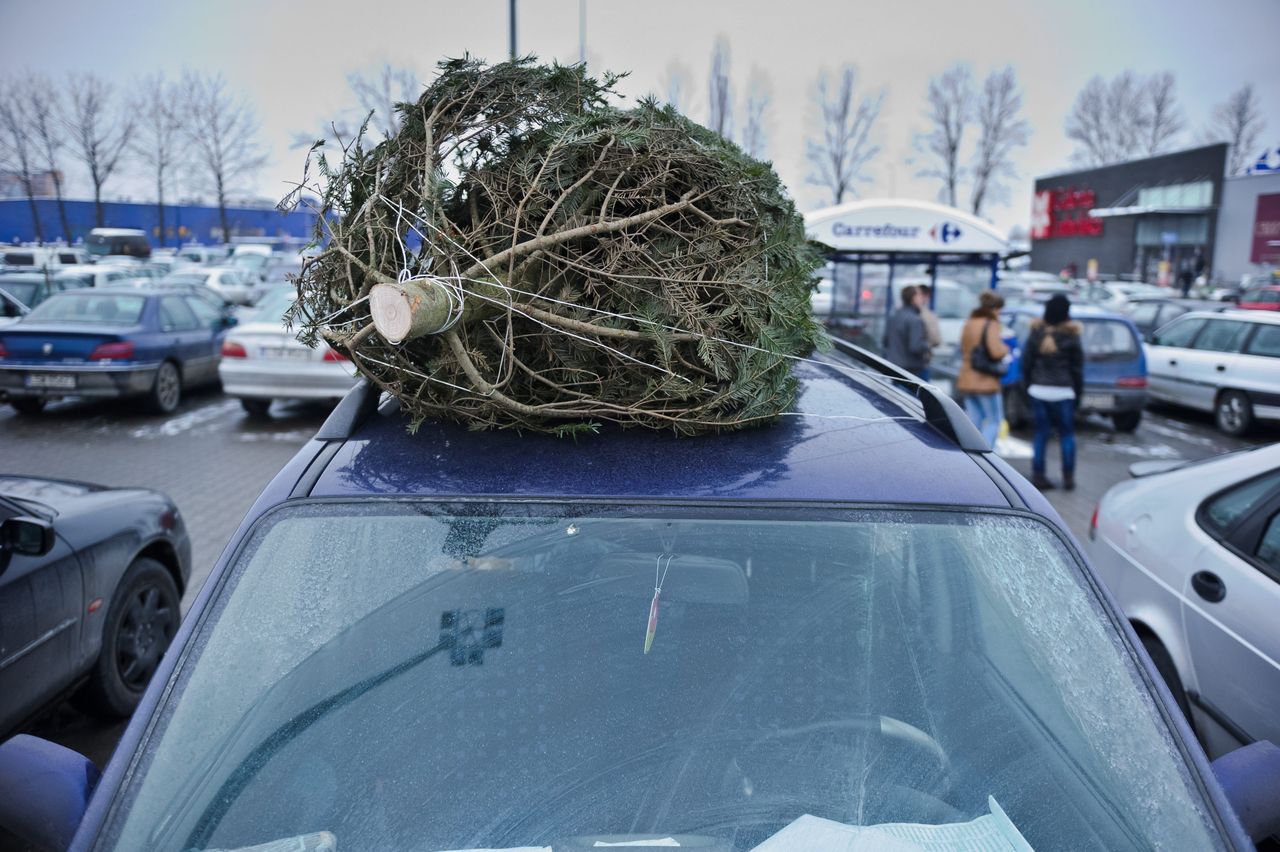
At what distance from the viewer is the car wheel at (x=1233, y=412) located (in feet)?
38.9

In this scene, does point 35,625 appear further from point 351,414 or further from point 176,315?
point 176,315

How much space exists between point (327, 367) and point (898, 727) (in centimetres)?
996

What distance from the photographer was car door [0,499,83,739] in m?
3.46

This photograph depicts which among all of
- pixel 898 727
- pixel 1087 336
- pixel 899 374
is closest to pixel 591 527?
pixel 898 727

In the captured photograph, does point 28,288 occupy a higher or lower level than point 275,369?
higher

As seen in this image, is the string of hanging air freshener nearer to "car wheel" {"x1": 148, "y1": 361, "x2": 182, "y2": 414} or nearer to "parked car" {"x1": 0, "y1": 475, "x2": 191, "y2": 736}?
"parked car" {"x1": 0, "y1": 475, "x2": 191, "y2": 736}

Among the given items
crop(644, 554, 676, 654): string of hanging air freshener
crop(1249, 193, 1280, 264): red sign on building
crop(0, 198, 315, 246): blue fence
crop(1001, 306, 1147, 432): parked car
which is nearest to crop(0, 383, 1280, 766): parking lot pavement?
crop(1001, 306, 1147, 432): parked car

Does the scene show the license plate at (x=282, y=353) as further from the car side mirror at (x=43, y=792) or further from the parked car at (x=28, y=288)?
the car side mirror at (x=43, y=792)

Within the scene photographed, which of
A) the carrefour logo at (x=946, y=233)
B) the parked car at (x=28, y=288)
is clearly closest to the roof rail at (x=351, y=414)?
the carrefour logo at (x=946, y=233)

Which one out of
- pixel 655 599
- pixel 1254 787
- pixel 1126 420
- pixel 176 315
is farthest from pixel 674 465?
pixel 176 315

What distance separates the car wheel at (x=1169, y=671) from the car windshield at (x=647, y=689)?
1877mm

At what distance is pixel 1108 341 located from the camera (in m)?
11.7

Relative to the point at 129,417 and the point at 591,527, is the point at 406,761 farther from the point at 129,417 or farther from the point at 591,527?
the point at 129,417

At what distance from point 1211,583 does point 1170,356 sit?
11.2 meters
